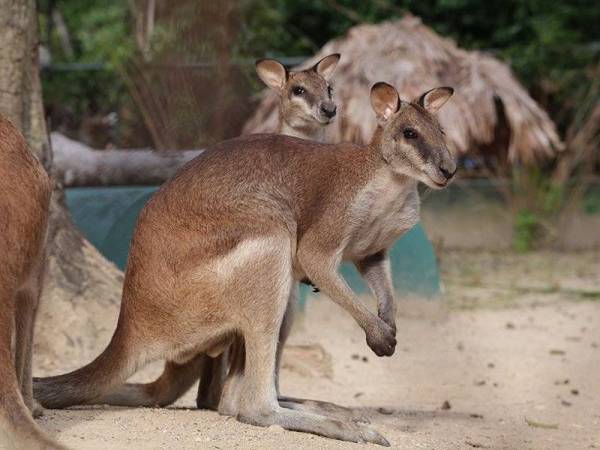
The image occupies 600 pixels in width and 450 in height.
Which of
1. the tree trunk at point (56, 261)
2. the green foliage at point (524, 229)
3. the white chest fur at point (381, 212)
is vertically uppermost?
the white chest fur at point (381, 212)

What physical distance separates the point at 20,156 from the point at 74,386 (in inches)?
48.9

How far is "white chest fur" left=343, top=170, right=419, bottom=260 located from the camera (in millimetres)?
5027

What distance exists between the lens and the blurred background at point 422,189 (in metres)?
6.78

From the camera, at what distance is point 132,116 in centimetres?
1192

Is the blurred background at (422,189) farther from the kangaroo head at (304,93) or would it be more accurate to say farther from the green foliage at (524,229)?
the kangaroo head at (304,93)

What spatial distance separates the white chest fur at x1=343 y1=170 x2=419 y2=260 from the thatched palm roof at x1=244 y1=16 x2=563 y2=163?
4880mm

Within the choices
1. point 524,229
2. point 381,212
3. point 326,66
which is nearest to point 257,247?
point 381,212

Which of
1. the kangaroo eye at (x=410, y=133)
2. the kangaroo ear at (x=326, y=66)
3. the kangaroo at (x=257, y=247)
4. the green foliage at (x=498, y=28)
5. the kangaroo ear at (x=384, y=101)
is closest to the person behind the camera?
the kangaroo at (x=257, y=247)

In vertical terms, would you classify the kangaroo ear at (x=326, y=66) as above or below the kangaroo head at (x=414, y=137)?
below

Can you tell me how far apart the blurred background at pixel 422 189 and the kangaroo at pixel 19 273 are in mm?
467

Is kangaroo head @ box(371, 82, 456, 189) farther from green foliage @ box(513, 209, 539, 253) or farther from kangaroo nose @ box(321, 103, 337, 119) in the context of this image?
green foliage @ box(513, 209, 539, 253)

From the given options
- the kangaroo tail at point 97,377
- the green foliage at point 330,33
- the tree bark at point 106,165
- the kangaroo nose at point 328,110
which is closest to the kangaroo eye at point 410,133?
the kangaroo tail at point 97,377

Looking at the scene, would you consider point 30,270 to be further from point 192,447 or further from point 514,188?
point 514,188

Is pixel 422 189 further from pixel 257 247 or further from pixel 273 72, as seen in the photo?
pixel 257 247
